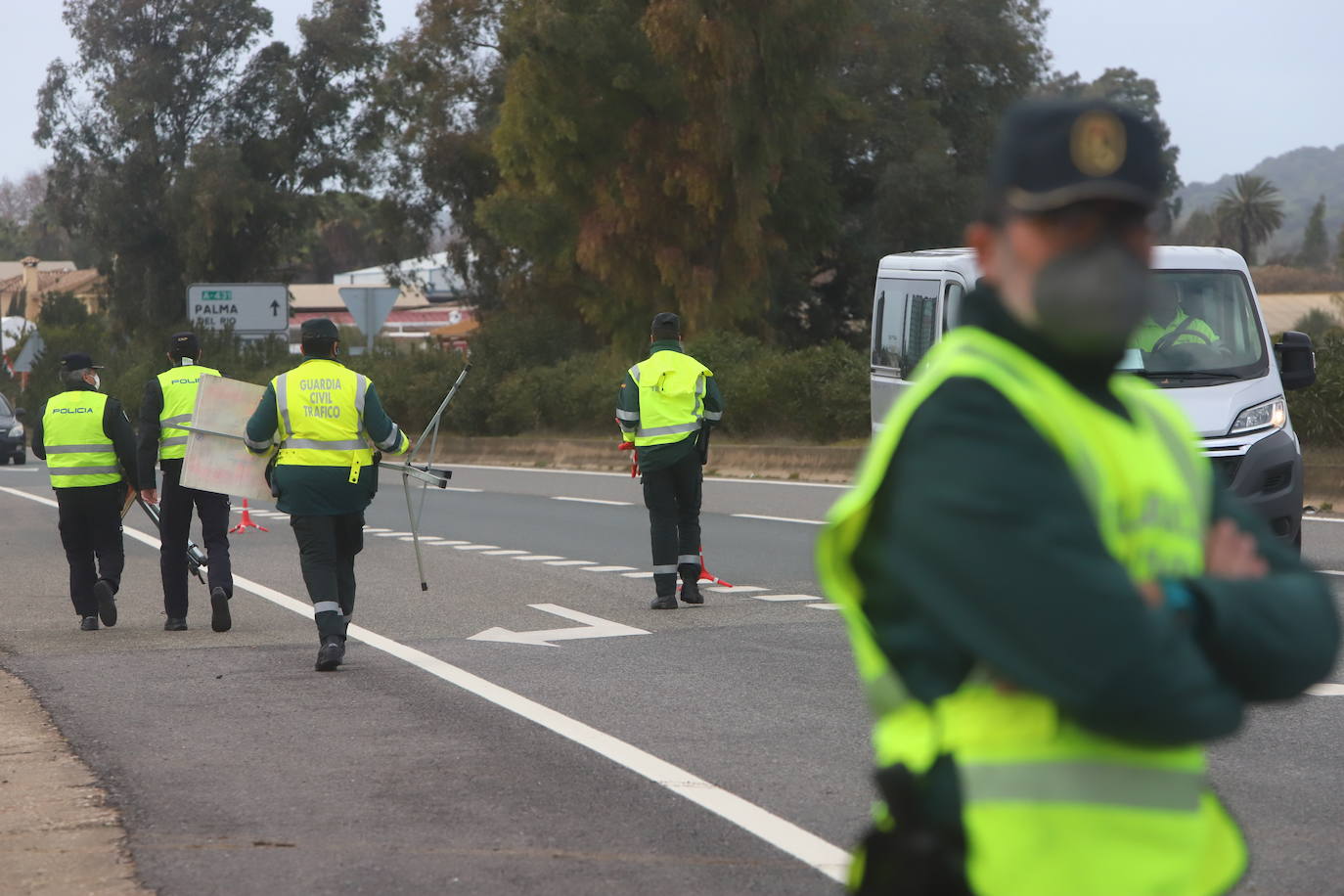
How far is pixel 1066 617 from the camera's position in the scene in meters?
1.94

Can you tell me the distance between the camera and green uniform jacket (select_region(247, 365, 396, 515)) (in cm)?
977

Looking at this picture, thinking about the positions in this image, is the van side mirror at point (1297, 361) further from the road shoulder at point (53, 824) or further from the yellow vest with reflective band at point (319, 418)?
the road shoulder at point (53, 824)

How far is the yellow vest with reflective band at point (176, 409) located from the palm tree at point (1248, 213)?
151592 millimetres

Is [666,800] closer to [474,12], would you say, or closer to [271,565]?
[271,565]

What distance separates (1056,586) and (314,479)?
8.12 meters

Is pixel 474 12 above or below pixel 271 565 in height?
above

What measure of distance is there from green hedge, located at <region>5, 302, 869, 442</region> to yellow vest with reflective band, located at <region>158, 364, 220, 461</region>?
1745cm

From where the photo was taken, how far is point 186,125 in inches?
2368

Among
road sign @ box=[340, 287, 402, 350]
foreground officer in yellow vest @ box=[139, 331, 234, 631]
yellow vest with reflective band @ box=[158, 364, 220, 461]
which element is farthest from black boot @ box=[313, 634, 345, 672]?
road sign @ box=[340, 287, 402, 350]

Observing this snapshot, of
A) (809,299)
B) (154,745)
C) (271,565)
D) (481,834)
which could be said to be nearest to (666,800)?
(481,834)

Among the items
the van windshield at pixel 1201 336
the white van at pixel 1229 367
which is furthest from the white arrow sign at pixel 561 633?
the van windshield at pixel 1201 336

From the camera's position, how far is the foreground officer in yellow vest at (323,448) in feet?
32.1

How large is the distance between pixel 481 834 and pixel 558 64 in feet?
104

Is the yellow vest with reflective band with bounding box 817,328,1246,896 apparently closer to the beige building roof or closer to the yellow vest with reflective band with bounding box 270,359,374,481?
the yellow vest with reflective band with bounding box 270,359,374,481
